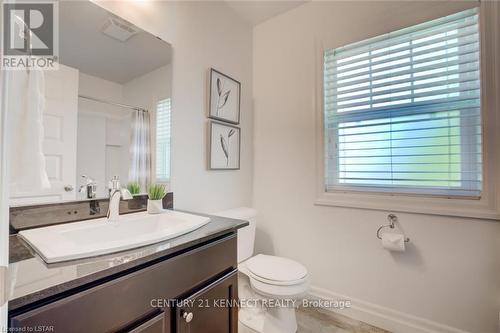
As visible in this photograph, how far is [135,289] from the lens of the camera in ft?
2.19

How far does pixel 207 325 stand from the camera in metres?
0.91

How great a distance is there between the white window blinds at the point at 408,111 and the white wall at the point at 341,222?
12cm

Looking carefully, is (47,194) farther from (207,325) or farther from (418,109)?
(418,109)

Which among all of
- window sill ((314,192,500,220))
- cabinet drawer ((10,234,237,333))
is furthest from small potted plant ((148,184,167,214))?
window sill ((314,192,500,220))

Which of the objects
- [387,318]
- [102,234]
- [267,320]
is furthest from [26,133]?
[387,318]

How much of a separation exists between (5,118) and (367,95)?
1.87 meters

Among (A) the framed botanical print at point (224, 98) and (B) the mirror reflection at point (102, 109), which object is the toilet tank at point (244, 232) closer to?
(B) the mirror reflection at point (102, 109)

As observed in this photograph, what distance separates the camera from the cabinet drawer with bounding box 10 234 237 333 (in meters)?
0.52

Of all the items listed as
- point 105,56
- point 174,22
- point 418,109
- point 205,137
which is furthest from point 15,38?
point 418,109

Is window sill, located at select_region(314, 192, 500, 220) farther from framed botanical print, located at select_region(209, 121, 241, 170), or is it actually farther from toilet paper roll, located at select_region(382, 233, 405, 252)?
framed botanical print, located at select_region(209, 121, 241, 170)

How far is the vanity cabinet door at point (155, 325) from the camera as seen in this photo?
675 mm

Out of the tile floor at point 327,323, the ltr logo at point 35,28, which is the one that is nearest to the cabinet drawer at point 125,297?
the ltr logo at point 35,28

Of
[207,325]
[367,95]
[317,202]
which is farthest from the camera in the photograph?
[317,202]

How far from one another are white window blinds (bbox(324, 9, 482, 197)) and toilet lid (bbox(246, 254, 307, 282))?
2.23ft
